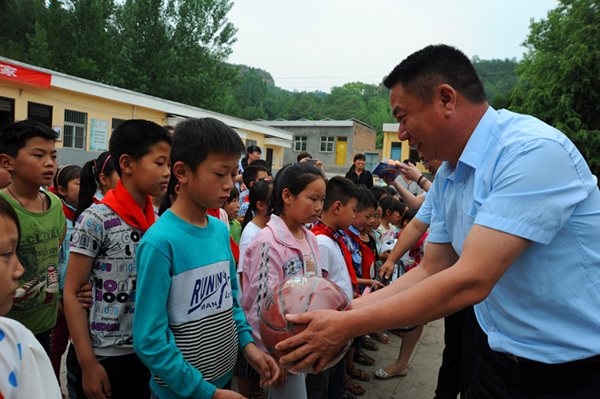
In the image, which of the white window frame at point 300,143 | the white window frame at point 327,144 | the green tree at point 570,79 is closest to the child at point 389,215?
the green tree at point 570,79

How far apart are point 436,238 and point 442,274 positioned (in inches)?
30.7

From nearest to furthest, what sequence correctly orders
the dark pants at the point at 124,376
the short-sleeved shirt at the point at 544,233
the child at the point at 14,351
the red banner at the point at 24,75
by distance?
1. the child at the point at 14,351
2. the short-sleeved shirt at the point at 544,233
3. the dark pants at the point at 124,376
4. the red banner at the point at 24,75

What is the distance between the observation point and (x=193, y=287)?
174cm

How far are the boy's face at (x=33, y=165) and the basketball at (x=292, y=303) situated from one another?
185 centimetres

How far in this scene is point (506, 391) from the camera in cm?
165

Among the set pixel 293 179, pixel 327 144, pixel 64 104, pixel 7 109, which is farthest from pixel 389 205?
pixel 327 144

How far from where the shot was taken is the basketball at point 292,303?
5.49 ft

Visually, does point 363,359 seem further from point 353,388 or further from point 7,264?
point 7,264

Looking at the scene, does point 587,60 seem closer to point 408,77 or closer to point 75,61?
point 408,77

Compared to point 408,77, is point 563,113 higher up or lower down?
higher up

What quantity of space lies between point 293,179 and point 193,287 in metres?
1.30

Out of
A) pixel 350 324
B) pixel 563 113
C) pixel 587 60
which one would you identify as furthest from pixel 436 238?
pixel 587 60

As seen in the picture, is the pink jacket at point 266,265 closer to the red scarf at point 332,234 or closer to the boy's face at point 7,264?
the red scarf at point 332,234

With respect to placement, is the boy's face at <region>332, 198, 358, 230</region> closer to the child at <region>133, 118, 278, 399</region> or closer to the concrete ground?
the child at <region>133, 118, 278, 399</region>
